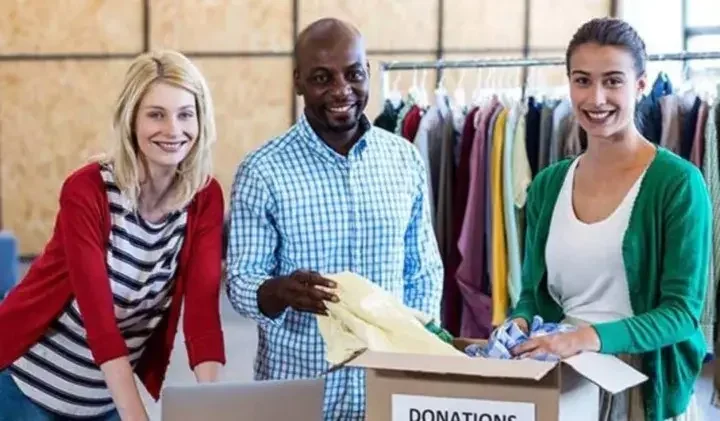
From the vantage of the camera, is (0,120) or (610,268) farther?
(0,120)

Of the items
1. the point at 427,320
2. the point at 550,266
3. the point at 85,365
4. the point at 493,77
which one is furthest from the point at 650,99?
the point at 493,77

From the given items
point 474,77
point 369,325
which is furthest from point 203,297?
point 474,77

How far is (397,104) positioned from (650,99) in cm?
93

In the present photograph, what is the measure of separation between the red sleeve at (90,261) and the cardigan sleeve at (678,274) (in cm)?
83

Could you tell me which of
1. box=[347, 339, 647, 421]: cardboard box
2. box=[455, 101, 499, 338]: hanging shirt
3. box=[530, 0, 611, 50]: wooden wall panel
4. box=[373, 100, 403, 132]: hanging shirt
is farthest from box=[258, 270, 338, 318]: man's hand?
box=[530, 0, 611, 50]: wooden wall panel

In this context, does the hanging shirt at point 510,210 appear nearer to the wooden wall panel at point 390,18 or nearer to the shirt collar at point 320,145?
the shirt collar at point 320,145

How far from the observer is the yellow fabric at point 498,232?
125 inches

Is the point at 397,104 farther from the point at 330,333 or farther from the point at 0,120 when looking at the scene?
the point at 0,120

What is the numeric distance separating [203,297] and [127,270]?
15 cm

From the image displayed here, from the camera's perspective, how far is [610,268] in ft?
5.20

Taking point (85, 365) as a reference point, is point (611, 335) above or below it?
above

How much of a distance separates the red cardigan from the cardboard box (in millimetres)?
569

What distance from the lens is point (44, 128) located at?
5.59m

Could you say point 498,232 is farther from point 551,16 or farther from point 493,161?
point 551,16
